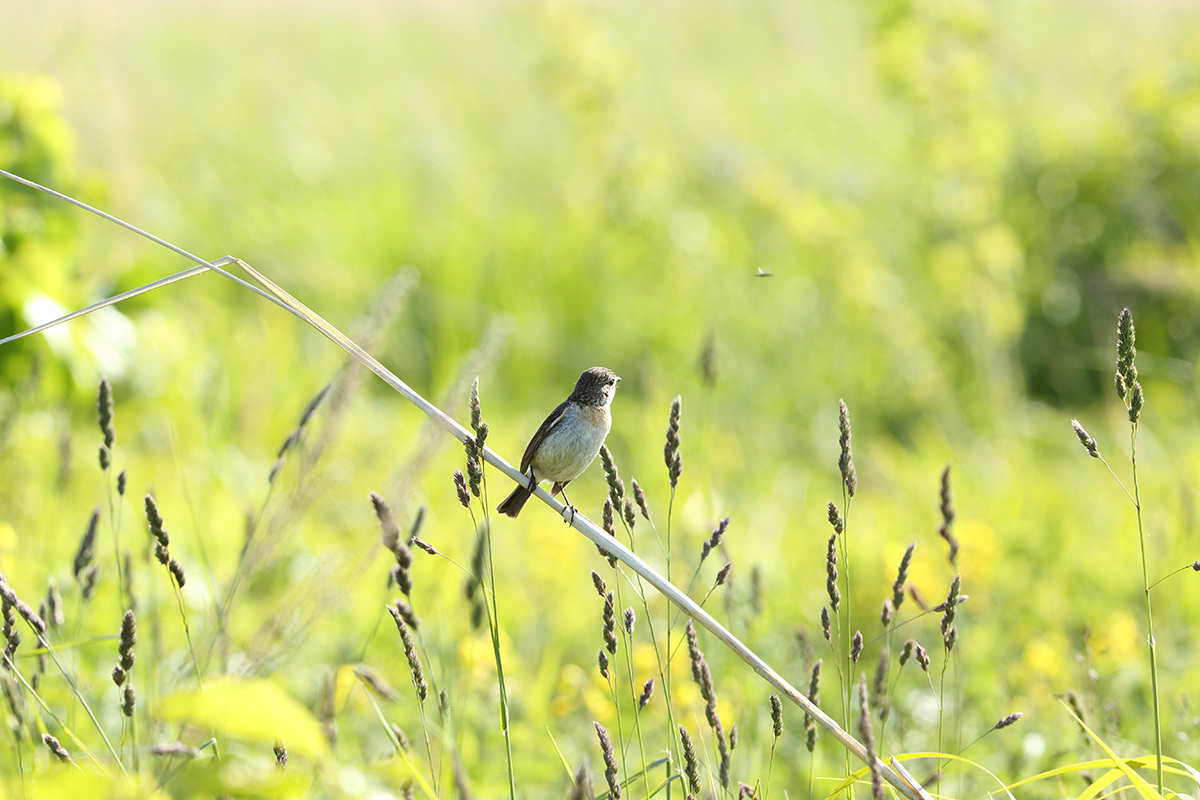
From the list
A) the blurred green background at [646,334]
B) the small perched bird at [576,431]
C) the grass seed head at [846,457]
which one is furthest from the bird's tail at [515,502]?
the grass seed head at [846,457]

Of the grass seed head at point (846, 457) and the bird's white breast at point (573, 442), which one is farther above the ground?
the bird's white breast at point (573, 442)

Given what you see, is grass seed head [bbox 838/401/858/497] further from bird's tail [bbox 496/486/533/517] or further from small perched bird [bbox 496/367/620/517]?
bird's tail [bbox 496/486/533/517]

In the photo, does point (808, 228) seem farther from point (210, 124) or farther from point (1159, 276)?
point (210, 124)

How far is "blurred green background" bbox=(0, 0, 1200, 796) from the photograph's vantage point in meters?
2.89

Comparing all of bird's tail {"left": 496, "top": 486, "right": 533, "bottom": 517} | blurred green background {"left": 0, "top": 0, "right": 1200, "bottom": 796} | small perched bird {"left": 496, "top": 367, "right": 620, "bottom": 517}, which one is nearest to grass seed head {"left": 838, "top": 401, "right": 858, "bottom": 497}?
small perched bird {"left": 496, "top": 367, "right": 620, "bottom": 517}

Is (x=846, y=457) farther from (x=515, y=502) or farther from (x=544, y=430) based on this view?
(x=515, y=502)

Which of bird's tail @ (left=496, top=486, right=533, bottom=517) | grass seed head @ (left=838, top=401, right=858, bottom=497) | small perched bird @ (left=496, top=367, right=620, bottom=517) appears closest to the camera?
grass seed head @ (left=838, top=401, right=858, bottom=497)

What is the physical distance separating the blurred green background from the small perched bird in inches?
7.9

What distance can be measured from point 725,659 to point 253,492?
2.35 metres

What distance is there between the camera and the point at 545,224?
721 centimetres

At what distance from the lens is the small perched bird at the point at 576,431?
180 centimetres

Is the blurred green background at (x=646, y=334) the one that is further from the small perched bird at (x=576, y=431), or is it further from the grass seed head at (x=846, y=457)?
the grass seed head at (x=846, y=457)

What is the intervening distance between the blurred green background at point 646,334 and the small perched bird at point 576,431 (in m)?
0.20

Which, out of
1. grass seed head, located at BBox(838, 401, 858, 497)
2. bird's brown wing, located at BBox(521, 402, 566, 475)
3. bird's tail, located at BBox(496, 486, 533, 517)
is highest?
bird's brown wing, located at BBox(521, 402, 566, 475)
